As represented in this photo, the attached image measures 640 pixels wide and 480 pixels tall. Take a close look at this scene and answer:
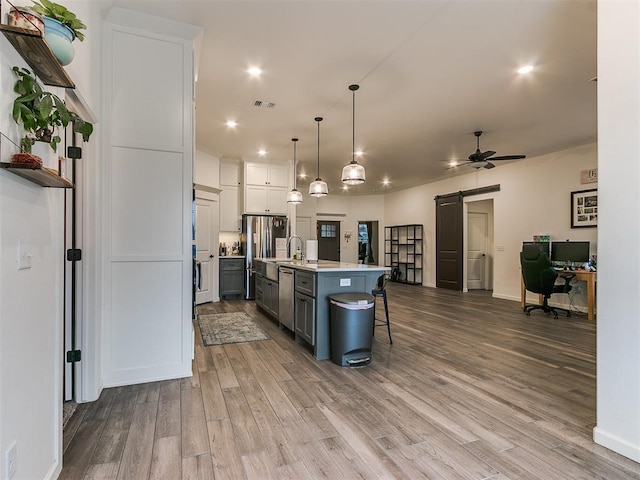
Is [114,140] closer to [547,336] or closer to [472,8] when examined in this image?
[472,8]

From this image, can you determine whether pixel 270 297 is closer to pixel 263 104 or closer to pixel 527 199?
pixel 263 104

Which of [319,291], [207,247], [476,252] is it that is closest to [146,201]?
[319,291]

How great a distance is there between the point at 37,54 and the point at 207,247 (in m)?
5.38

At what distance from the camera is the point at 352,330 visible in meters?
3.28

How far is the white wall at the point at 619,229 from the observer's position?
73.7 inches

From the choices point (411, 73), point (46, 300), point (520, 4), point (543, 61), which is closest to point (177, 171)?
point (46, 300)

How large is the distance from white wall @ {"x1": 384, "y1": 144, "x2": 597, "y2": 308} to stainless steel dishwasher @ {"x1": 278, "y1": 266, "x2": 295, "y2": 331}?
4.98 metres

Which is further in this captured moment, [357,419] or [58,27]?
[357,419]

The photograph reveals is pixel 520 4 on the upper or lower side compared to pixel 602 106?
upper

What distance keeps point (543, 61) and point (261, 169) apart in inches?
209

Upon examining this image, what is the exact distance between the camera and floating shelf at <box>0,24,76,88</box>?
1192 millimetres

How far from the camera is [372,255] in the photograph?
11.9 meters

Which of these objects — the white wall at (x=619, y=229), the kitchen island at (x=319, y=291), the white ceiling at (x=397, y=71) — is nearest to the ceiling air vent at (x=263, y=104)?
the white ceiling at (x=397, y=71)

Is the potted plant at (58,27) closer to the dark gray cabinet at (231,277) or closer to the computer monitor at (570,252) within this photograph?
the dark gray cabinet at (231,277)
